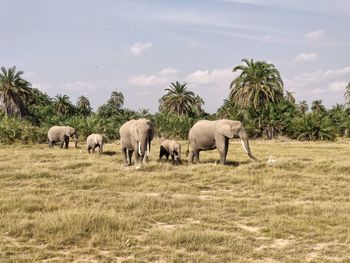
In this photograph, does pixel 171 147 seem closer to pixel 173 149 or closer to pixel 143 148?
pixel 173 149

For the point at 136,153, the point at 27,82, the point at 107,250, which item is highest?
the point at 27,82

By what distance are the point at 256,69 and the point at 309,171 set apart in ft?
117

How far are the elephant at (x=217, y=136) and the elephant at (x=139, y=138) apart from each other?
2614 millimetres

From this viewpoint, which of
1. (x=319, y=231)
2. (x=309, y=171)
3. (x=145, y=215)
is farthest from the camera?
(x=309, y=171)

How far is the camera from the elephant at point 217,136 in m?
18.8

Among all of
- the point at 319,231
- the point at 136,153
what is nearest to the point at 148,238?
the point at 319,231

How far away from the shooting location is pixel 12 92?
50.2 m

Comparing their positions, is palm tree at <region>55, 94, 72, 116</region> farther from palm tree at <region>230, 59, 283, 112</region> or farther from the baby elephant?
the baby elephant

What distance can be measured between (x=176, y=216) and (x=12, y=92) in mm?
45059

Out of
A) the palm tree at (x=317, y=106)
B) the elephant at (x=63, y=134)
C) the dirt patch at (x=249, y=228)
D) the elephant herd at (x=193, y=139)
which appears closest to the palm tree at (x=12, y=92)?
the elephant at (x=63, y=134)

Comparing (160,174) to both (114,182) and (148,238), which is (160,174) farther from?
(148,238)

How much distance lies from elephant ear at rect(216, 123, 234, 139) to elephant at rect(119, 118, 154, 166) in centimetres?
299

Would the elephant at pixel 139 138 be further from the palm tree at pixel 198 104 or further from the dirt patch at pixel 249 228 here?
the palm tree at pixel 198 104

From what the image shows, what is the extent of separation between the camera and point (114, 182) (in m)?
14.3
